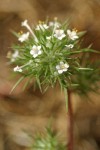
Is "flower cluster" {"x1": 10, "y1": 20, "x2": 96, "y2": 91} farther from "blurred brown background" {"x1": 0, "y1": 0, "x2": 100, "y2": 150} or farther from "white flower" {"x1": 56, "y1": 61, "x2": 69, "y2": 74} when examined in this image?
"blurred brown background" {"x1": 0, "y1": 0, "x2": 100, "y2": 150}

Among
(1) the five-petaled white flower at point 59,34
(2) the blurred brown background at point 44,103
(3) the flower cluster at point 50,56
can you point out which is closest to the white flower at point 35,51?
(3) the flower cluster at point 50,56

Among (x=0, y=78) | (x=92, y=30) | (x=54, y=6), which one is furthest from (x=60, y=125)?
(x=54, y=6)

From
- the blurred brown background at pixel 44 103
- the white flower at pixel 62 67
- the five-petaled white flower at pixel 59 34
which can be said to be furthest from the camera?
the blurred brown background at pixel 44 103

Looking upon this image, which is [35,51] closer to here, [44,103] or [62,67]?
[62,67]

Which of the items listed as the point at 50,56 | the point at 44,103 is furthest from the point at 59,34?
the point at 44,103

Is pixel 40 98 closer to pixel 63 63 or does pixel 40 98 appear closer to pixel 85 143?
pixel 85 143

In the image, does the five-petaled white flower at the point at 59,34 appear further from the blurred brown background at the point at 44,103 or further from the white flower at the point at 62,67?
the blurred brown background at the point at 44,103

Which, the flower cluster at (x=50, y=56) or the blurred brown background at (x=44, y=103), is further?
the blurred brown background at (x=44, y=103)

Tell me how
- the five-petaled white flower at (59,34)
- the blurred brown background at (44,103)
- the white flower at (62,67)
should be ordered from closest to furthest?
the white flower at (62,67), the five-petaled white flower at (59,34), the blurred brown background at (44,103)

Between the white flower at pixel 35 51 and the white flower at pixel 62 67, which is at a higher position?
the white flower at pixel 35 51
